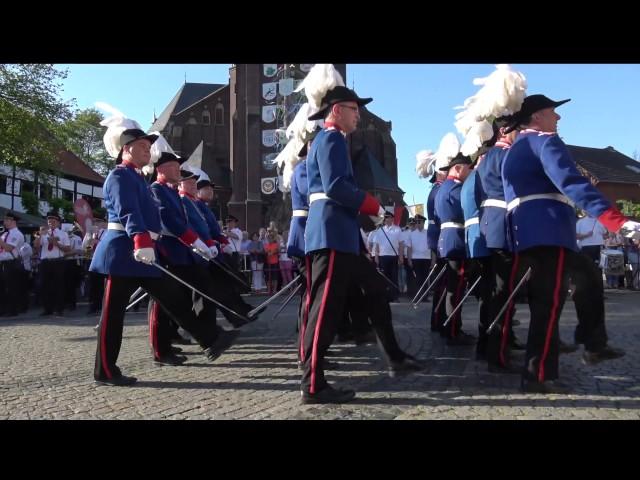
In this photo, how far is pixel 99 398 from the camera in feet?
14.8

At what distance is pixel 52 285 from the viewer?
12141 mm

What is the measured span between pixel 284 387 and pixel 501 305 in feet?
6.82

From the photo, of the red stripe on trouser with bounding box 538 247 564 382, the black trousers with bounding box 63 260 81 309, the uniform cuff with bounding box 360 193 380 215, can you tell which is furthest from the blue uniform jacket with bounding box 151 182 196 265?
the black trousers with bounding box 63 260 81 309

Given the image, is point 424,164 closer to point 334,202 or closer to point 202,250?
point 202,250

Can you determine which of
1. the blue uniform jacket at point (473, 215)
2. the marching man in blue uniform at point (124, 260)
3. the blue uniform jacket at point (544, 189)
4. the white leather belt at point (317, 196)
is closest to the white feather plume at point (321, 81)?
the white leather belt at point (317, 196)

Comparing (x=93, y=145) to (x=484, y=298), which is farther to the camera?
(x=93, y=145)

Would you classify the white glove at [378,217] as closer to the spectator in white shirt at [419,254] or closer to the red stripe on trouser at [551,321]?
the red stripe on trouser at [551,321]

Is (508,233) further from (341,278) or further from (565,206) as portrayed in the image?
(341,278)

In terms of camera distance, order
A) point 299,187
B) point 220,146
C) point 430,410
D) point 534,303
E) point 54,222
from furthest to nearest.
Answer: point 220,146, point 54,222, point 299,187, point 534,303, point 430,410

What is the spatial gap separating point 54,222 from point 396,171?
144 feet

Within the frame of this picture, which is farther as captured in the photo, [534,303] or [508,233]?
[508,233]

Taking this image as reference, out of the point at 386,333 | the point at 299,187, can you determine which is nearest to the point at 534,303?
the point at 386,333

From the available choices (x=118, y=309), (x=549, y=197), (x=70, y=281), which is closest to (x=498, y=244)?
(x=549, y=197)
